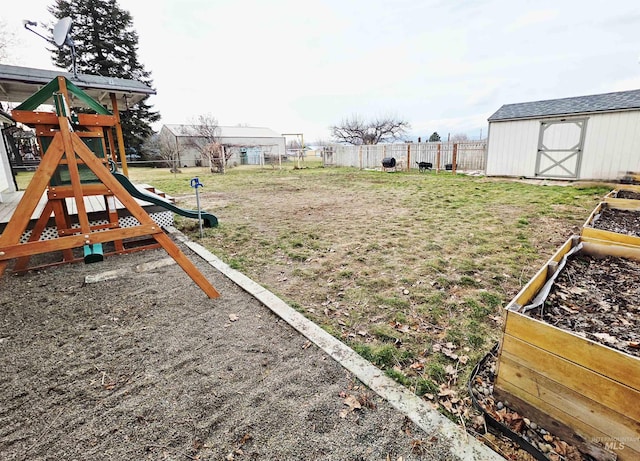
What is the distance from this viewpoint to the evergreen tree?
2289 cm

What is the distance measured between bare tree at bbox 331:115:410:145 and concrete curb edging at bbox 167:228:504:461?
30.9 m

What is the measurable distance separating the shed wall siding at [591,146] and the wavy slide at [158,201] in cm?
1201

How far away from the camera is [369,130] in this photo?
3153 cm

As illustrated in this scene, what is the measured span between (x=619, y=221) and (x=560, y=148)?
7.71 meters

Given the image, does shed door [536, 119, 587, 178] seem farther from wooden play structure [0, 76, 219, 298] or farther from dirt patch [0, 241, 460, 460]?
wooden play structure [0, 76, 219, 298]

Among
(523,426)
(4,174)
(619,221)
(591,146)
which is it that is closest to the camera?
(523,426)

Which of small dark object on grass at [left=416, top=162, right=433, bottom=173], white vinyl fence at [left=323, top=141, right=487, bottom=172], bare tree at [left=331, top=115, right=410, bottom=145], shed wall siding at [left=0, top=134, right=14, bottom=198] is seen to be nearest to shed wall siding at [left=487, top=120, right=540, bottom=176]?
white vinyl fence at [left=323, top=141, right=487, bottom=172]

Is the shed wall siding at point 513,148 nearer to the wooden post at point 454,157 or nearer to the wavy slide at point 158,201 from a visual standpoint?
the wooden post at point 454,157

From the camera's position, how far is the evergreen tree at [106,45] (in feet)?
75.1

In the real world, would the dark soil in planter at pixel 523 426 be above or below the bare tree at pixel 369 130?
below

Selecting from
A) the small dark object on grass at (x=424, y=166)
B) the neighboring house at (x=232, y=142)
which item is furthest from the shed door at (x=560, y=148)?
the neighboring house at (x=232, y=142)

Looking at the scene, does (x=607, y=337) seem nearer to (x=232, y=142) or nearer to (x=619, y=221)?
(x=619, y=221)

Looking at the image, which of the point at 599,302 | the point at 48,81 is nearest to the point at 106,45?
the point at 48,81

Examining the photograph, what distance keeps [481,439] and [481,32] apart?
55.7 feet
